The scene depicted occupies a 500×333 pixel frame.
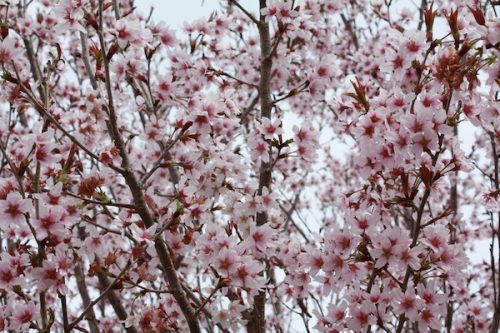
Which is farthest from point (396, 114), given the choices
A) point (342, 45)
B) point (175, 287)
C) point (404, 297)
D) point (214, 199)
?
point (342, 45)

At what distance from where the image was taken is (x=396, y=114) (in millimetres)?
2607

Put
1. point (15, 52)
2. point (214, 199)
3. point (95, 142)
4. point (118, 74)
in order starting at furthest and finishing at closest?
point (95, 142) → point (118, 74) → point (214, 199) → point (15, 52)

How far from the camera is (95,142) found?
12.3 feet

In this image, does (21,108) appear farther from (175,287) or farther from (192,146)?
(175,287)

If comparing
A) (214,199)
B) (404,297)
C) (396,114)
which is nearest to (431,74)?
(396,114)

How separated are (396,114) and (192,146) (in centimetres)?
103

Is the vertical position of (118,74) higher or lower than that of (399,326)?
higher

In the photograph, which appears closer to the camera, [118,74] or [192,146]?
[192,146]

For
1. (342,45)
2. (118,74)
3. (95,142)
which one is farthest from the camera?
(342,45)

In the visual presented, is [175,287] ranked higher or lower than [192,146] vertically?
lower

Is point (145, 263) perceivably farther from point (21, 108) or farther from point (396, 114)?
point (396, 114)

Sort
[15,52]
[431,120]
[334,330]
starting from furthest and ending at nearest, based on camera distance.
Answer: [334,330] → [15,52] → [431,120]

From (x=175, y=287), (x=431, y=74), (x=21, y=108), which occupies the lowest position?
(x=175, y=287)

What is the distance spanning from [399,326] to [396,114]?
99cm
